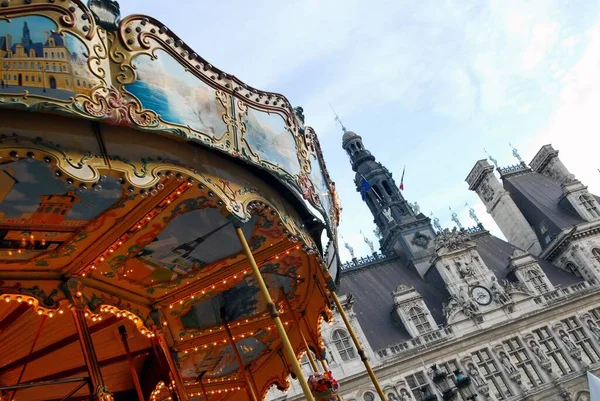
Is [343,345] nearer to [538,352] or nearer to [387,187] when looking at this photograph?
[538,352]

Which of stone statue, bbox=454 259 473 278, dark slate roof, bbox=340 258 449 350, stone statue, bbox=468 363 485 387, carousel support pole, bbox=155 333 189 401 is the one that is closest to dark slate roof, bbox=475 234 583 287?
stone statue, bbox=454 259 473 278

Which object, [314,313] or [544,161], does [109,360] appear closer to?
[314,313]

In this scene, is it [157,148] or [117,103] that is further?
[157,148]

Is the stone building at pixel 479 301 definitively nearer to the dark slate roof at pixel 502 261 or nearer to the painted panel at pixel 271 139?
the dark slate roof at pixel 502 261

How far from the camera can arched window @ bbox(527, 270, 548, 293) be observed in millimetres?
27547

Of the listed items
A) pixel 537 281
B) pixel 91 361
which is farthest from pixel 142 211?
pixel 537 281

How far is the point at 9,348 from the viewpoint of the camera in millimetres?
9297

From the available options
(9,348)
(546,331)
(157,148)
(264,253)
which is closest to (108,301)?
(9,348)

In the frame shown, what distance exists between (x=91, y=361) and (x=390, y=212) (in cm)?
2592

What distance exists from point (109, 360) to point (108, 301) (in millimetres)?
2104

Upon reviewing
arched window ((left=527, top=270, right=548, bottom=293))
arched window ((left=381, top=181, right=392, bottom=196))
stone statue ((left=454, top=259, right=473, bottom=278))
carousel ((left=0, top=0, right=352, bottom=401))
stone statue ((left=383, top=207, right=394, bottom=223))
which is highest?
arched window ((left=381, top=181, right=392, bottom=196))

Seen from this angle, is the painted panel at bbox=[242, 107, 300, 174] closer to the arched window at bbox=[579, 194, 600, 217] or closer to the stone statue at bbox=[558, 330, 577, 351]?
the stone statue at bbox=[558, 330, 577, 351]

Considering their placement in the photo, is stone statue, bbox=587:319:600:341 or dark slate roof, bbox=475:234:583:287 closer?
stone statue, bbox=587:319:600:341

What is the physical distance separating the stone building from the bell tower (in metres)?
0.06
